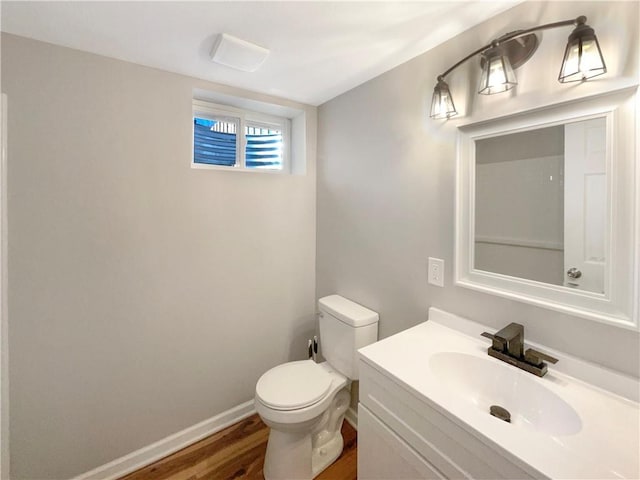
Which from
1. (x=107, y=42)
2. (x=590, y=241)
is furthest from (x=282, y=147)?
(x=590, y=241)

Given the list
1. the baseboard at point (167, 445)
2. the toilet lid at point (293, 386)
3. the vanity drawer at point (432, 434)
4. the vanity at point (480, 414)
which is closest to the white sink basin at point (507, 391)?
the vanity at point (480, 414)

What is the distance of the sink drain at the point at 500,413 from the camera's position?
970mm

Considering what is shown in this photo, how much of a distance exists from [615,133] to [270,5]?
124 cm

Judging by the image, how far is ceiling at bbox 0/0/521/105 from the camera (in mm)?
1074

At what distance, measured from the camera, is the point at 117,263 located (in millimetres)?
1479

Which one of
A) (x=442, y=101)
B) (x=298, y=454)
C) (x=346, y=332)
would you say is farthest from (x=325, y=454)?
(x=442, y=101)

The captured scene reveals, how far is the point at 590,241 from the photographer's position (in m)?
0.93

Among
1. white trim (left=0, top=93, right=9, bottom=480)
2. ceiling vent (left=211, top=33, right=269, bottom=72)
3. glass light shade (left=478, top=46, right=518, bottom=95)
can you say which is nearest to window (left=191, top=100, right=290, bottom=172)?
ceiling vent (left=211, top=33, right=269, bottom=72)

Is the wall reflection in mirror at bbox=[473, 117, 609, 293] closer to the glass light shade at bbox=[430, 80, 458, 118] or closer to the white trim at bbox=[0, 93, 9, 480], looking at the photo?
the glass light shade at bbox=[430, 80, 458, 118]

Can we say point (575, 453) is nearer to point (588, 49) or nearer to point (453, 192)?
point (453, 192)

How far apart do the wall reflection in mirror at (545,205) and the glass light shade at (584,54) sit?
152mm

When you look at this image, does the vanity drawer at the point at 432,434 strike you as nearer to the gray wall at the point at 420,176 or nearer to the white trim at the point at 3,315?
the gray wall at the point at 420,176

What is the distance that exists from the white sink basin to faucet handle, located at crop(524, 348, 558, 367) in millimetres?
45

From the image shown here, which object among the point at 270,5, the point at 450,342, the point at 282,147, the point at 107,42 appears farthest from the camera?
the point at 282,147
